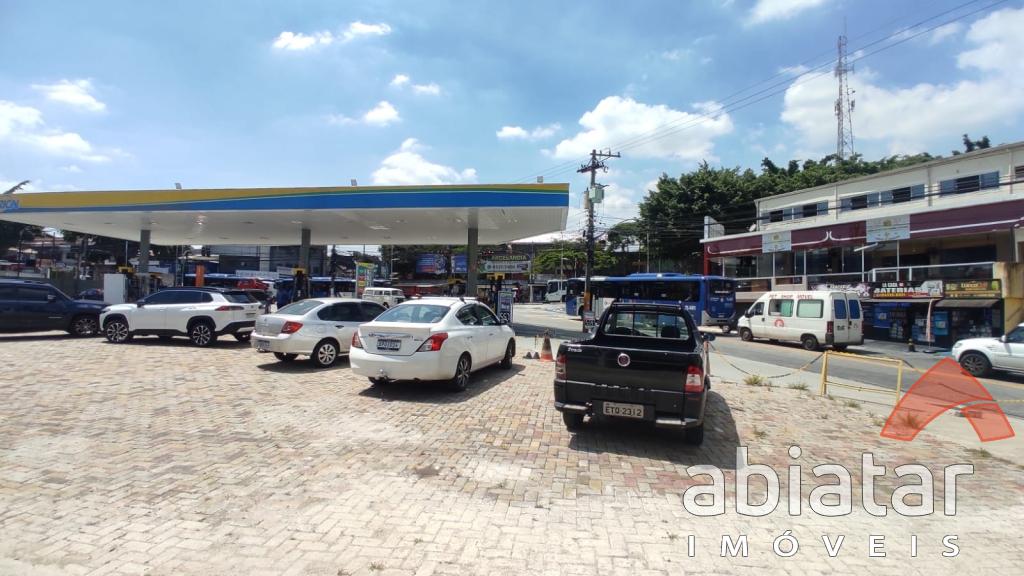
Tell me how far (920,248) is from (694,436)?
27.1 metres

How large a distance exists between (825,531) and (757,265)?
31.0m

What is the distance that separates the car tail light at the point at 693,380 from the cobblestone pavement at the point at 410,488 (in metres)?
0.77

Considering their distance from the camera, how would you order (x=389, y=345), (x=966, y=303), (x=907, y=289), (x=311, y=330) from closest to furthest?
(x=389, y=345), (x=311, y=330), (x=966, y=303), (x=907, y=289)

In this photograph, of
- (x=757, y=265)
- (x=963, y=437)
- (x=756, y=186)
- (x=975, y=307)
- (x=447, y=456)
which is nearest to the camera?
(x=447, y=456)

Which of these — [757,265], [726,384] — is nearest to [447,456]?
[726,384]

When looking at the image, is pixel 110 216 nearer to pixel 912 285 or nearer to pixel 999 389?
pixel 999 389

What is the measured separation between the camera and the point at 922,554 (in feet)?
11.3

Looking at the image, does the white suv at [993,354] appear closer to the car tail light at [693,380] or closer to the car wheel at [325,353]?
the car tail light at [693,380]

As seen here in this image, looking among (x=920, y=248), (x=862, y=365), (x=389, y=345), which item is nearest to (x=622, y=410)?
(x=389, y=345)

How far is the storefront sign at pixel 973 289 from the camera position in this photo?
59.9ft

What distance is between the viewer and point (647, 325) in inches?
268

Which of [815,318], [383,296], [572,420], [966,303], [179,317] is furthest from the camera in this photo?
[383,296]

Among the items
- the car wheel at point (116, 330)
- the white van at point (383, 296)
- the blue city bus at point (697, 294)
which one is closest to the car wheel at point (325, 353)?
the car wheel at point (116, 330)

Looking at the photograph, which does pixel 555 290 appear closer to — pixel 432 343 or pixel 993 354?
pixel 993 354
